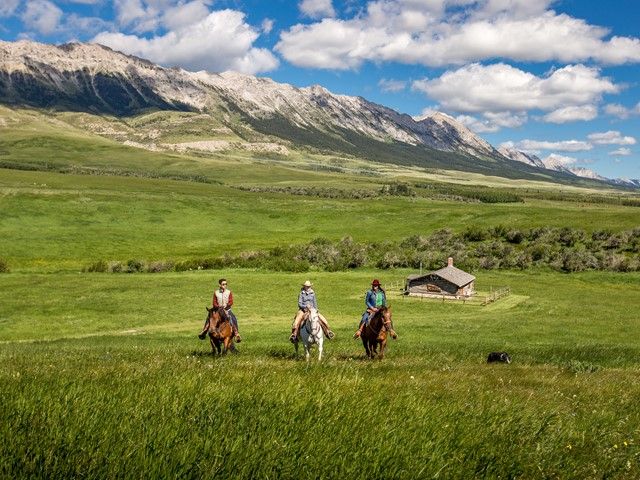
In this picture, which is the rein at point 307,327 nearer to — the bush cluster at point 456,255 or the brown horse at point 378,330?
the brown horse at point 378,330

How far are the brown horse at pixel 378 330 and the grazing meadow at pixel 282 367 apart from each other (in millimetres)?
932

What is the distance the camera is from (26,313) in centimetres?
5109

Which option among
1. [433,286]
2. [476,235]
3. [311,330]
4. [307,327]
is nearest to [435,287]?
[433,286]

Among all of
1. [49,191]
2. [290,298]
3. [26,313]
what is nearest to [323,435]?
[26,313]

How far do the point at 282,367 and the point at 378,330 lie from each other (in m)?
9.81

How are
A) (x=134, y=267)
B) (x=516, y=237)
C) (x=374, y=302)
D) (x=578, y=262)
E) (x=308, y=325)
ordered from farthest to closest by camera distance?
(x=516, y=237) < (x=578, y=262) < (x=134, y=267) < (x=374, y=302) < (x=308, y=325)

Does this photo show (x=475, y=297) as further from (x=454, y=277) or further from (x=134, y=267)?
(x=134, y=267)

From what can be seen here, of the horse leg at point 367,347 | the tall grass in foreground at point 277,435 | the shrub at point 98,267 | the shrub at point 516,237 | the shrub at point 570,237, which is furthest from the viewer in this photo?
the shrub at point 516,237

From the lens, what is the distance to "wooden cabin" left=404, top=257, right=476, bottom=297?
6862cm

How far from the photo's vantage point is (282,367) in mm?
12922

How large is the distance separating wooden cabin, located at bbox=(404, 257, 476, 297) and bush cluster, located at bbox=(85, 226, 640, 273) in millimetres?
19754

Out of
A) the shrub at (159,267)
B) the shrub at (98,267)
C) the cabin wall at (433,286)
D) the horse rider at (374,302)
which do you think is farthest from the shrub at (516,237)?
the horse rider at (374,302)

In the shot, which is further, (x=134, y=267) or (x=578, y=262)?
(x=578, y=262)

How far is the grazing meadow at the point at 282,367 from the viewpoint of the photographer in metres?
4.40
